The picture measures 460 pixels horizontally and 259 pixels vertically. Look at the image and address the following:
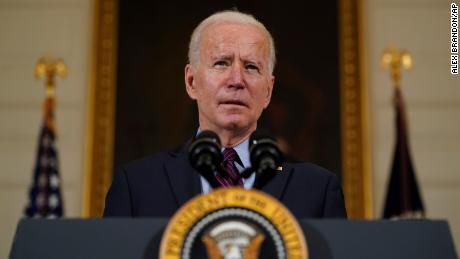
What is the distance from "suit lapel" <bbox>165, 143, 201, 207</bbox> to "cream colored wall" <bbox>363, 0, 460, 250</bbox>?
154 inches

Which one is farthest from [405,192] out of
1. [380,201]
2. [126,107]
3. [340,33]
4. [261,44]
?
[261,44]

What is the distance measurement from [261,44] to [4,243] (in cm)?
415

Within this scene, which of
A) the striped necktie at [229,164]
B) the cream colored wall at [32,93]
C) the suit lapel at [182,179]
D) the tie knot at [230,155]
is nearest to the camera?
the striped necktie at [229,164]

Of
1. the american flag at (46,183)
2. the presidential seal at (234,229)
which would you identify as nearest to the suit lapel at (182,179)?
the presidential seal at (234,229)

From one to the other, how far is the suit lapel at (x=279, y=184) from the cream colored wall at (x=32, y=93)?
155 inches

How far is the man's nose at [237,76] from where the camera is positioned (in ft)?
8.26

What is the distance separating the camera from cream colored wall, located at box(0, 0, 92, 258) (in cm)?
618

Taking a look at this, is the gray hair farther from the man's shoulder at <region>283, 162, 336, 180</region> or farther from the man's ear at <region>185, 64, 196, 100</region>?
the man's shoulder at <region>283, 162, 336, 180</region>

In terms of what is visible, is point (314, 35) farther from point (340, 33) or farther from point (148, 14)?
point (148, 14)

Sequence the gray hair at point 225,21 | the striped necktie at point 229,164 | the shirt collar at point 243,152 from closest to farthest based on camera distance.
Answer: the striped necktie at point 229,164 → the shirt collar at point 243,152 → the gray hair at point 225,21

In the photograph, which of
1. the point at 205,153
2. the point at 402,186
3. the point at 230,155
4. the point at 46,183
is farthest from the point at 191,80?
the point at 402,186

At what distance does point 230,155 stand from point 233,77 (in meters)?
0.28

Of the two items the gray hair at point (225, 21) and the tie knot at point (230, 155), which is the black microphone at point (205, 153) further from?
the gray hair at point (225, 21)

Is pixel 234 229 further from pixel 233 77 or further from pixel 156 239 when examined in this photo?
pixel 233 77
